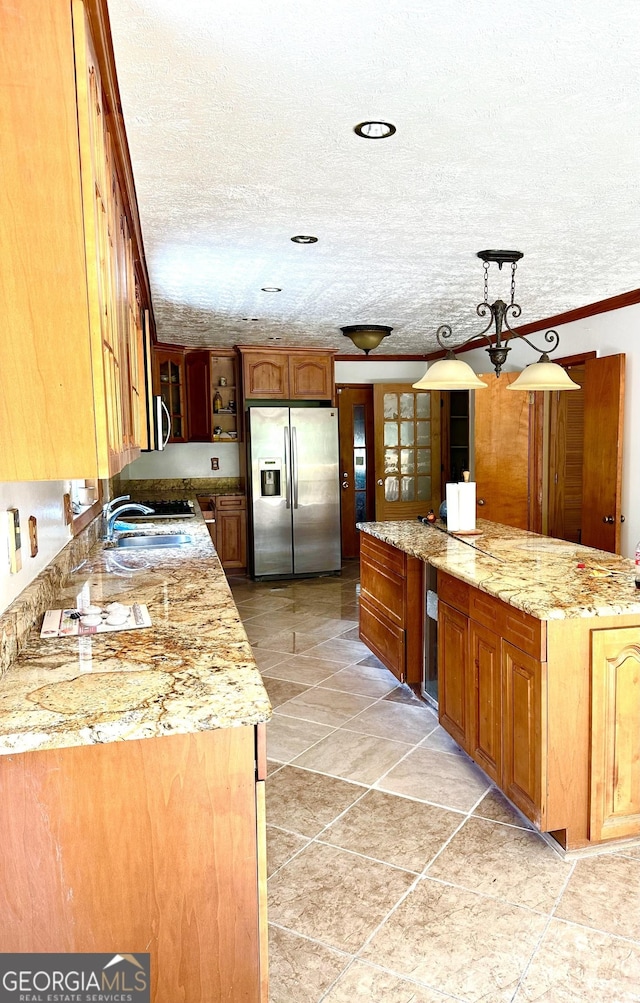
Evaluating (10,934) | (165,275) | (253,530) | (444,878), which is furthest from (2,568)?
(253,530)

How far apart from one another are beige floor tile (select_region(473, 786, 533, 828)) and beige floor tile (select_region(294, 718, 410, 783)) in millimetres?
464

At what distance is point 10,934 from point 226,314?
14.5 ft

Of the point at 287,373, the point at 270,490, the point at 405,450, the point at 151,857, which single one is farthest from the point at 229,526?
the point at 151,857

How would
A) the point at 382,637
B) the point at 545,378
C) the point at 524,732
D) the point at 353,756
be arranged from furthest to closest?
the point at 382,637
the point at 545,378
the point at 353,756
the point at 524,732

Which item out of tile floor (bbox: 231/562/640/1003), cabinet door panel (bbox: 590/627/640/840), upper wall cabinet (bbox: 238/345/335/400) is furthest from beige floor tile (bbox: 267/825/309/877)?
upper wall cabinet (bbox: 238/345/335/400)

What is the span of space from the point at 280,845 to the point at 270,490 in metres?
4.69

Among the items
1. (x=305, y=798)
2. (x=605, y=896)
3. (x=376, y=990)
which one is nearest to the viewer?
(x=376, y=990)

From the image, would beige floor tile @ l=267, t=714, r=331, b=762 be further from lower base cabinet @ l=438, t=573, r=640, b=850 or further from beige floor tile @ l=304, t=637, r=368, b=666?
lower base cabinet @ l=438, t=573, r=640, b=850

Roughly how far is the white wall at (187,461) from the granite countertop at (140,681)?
16.8ft

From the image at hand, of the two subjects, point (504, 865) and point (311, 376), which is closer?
point (504, 865)

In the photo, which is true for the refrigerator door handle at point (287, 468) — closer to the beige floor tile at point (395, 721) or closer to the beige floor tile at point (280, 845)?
the beige floor tile at point (395, 721)

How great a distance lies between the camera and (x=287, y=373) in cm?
695

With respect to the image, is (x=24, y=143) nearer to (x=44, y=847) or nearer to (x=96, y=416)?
(x=96, y=416)

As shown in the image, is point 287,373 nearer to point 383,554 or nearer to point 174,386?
point 174,386
